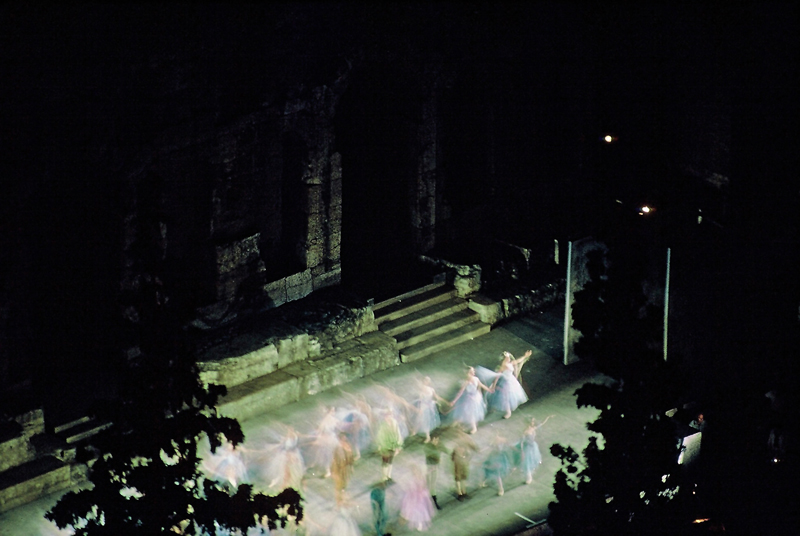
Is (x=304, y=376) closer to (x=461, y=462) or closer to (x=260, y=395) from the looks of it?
(x=260, y=395)

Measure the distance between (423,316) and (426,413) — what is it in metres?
3.07

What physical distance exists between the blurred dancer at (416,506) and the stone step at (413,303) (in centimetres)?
485

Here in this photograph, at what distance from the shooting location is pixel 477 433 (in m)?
18.3

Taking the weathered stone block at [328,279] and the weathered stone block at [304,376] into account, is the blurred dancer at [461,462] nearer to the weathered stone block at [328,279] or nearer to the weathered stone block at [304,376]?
the weathered stone block at [304,376]

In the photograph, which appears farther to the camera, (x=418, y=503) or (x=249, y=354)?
(x=249, y=354)

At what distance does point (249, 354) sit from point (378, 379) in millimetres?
2081

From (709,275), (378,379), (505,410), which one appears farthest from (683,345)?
(378,379)

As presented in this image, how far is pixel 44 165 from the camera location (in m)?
17.0

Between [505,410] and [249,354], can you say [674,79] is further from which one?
[249,354]

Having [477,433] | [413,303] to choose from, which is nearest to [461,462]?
[477,433]

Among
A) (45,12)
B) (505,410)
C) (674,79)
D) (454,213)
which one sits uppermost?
(45,12)

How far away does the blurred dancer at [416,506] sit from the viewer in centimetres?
1602

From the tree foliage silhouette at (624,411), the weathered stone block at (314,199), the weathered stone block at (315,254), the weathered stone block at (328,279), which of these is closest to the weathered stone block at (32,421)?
the weathered stone block at (315,254)

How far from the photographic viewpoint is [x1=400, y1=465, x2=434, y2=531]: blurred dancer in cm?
1602
